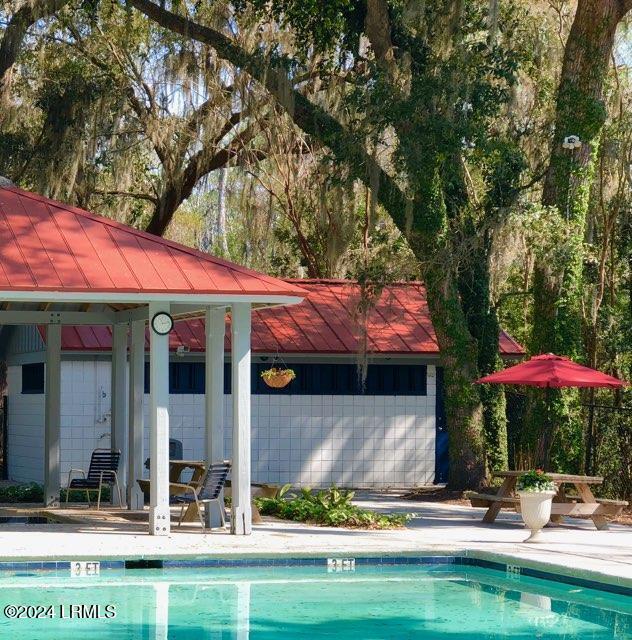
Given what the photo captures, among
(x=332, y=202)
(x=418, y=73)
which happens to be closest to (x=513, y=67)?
(x=418, y=73)

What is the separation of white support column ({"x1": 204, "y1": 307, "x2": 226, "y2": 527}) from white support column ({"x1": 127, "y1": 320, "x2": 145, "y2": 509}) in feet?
7.30

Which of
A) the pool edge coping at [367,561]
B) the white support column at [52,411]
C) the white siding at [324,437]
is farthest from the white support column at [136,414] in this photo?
the pool edge coping at [367,561]

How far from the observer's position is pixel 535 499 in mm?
13422

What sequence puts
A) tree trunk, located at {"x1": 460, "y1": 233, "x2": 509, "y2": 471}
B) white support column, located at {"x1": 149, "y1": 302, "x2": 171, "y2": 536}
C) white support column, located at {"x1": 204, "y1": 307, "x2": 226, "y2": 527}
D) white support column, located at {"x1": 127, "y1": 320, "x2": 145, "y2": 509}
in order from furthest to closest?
tree trunk, located at {"x1": 460, "y1": 233, "x2": 509, "y2": 471} < white support column, located at {"x1": 127, "y1": 320, "x2": 145, "y2": 509} < white support column, located at {"x1": 204, "y1": 307, "x2": 226, "y2": 527} < white support column, located at {"x1": 149, "y1": 302, "x2": 171, "y2": 536}

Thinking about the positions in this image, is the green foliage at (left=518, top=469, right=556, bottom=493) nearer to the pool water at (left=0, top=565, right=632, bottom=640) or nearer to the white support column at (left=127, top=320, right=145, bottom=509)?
the pool water at (left=0, top=565, right=632, bottom=640)

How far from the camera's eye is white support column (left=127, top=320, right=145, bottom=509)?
16.3m

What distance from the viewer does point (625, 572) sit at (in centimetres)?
1072

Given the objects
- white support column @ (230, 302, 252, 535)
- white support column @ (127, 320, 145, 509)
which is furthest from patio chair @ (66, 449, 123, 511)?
white support column @ (230, 302, 252, 535)

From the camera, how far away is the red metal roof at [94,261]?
12828 mm

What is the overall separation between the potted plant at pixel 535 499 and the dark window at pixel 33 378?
9.98m

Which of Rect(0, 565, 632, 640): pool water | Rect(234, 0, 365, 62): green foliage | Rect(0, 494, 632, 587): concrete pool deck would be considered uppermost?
Rect(234, 0, 365, 62): green foliage

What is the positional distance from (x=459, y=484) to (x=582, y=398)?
370 cm

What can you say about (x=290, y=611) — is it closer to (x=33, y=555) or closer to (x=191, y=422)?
(x=33, y=555)

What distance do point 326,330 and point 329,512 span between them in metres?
7.06
